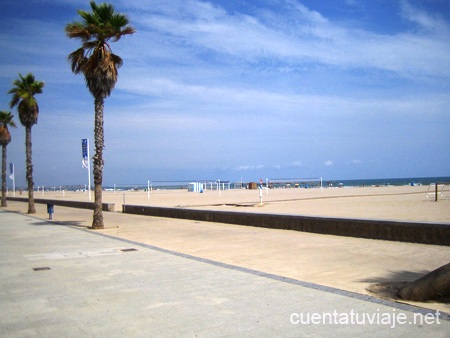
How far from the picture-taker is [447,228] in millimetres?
9258

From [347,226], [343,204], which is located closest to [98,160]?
[347,226]

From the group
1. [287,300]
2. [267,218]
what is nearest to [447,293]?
[287,300]

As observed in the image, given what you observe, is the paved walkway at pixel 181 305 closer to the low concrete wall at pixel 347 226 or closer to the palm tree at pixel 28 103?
the low concrete wall at pixel 347 226

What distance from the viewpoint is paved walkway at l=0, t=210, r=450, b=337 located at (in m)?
4.51

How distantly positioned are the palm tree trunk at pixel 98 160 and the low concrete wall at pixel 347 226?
12.9ft

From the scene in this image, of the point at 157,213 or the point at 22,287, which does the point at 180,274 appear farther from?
the point at 157,213

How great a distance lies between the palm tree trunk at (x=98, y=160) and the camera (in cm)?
1572

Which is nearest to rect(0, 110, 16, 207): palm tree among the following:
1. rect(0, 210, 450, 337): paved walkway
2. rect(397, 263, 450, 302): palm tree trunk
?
rect(0, 210, 450, 337): paved walkway

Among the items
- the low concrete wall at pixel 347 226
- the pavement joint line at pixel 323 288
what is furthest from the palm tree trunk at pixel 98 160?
the pavement joint line at pixel 323 288

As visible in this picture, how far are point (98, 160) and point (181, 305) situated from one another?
37.0ft

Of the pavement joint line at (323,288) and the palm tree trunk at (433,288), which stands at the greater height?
the palm tree trunk at (433,288)

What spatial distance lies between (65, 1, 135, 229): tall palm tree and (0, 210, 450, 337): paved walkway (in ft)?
24.7

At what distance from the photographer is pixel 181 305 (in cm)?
544

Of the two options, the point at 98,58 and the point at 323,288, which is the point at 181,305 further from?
the point at 98,58
